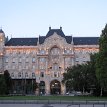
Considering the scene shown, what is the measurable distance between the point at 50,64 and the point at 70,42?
1421 centimetres

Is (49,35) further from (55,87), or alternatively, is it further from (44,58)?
(55,87)

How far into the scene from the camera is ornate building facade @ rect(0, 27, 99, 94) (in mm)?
161375

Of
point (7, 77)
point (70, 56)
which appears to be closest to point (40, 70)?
point (70, 56)

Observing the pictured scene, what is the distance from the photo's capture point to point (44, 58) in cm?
16362

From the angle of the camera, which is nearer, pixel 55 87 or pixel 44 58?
pixel 55 87

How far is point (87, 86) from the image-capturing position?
4323 inches

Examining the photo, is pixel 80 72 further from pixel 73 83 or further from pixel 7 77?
pixel 7 77

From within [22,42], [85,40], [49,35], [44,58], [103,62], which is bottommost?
[103,62]

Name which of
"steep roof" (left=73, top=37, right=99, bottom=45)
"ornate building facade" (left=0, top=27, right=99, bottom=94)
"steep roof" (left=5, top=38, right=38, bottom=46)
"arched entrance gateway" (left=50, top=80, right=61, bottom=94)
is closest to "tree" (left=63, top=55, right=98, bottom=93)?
"arched entrance gateway" (left=50, top=80, right=61, bottom=94)

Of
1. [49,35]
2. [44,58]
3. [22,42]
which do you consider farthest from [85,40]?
[22,42]

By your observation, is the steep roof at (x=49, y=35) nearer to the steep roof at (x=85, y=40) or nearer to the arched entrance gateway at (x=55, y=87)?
the steep roof at (x=85, y=40)

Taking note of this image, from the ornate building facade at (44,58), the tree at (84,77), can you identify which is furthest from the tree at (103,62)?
the ornate building facade at (44,58)

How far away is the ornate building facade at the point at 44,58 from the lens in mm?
161375

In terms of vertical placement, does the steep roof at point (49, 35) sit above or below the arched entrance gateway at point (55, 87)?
above
